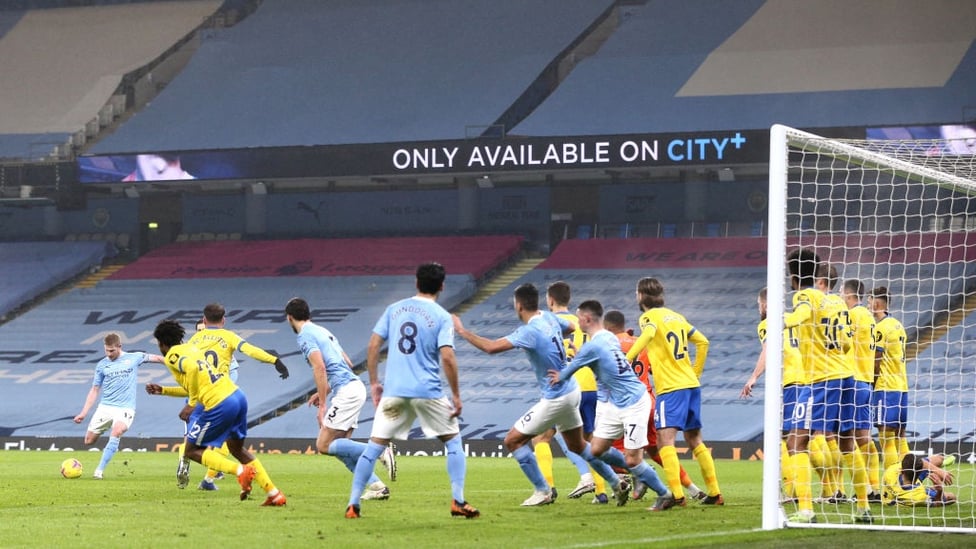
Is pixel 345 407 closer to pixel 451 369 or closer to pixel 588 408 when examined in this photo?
pixel 588 408

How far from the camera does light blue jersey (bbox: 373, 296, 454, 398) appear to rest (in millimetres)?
11586

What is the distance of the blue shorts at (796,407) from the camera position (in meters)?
12.2

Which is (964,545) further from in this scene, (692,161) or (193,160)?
(193,160)

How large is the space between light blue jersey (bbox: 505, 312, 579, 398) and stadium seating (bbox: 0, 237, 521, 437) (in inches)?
818

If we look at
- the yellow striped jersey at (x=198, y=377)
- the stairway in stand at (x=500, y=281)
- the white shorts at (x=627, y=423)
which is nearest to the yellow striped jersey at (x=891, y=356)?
the white shorts at (x=627, y=423)

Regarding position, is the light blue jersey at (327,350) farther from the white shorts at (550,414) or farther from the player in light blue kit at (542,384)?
the white shorts at (550,414)

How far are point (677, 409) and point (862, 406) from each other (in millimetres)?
1775

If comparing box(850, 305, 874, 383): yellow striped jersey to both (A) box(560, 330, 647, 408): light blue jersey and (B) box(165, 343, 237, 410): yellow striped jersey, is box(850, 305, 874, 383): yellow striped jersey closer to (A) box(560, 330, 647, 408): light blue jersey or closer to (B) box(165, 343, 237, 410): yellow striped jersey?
(A) box(560, 330, 647, 408): light blue jersey

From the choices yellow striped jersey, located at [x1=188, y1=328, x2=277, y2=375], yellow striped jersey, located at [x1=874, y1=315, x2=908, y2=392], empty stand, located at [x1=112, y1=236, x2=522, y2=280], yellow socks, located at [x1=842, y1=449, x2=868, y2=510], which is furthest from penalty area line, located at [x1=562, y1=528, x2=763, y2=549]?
empty stand, located at [x1=112, y1=236, x2=522, y2=280]

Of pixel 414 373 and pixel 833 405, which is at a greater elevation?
pixel 414 373

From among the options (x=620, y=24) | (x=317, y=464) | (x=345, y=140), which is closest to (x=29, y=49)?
(x=345, y=140)

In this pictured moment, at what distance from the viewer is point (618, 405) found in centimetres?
1309

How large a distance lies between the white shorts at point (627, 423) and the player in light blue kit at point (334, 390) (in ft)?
8.43

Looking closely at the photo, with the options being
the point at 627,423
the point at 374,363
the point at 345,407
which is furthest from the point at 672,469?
the point at 345,407
